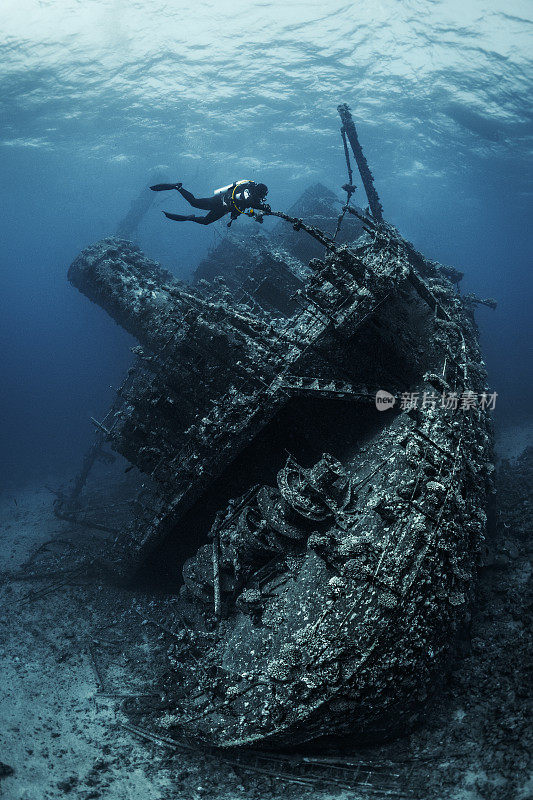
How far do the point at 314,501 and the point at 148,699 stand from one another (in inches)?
155

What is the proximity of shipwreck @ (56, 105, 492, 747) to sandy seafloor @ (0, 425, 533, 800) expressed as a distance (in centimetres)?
42

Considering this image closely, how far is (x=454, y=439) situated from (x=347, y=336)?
2189 millimetres

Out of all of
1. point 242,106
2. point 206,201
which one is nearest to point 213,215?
point 206,201

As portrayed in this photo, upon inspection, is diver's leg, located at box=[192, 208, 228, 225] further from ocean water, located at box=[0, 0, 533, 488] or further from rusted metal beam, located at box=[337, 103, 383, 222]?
ocean water, located at box=[0, 0, 533, 488]

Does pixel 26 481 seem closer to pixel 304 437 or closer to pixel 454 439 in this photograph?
pixel 304 437

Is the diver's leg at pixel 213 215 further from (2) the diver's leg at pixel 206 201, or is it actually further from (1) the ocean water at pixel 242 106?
(1) the ocean water at pixel 242 106

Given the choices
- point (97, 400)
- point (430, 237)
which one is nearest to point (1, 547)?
point (97, 400)

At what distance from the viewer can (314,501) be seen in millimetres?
5188

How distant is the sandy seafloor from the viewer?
3.56 metres

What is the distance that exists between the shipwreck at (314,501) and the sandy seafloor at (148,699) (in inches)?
16.4

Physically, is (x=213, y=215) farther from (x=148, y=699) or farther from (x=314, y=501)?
(x=148, y=699)

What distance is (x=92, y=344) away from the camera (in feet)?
187

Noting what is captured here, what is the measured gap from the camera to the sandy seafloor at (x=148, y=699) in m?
3.56

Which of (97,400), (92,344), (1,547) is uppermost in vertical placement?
(1,547)
